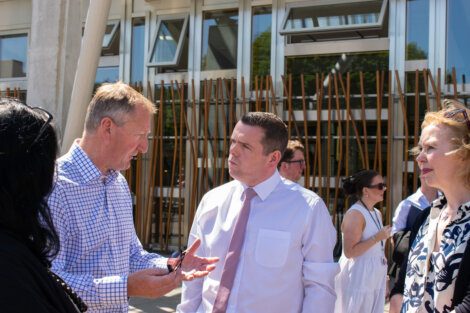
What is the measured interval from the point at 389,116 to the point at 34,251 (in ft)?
26.1

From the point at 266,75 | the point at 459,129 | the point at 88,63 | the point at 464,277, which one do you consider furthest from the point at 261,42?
the point at 464,277

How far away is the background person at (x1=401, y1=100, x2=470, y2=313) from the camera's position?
2.08 m

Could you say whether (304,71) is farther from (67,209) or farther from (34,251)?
(34,251)

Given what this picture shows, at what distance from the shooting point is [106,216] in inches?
83.7

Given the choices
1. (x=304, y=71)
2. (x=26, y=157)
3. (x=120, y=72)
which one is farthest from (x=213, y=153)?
(x=26, y=157)

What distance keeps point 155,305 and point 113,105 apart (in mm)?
4969

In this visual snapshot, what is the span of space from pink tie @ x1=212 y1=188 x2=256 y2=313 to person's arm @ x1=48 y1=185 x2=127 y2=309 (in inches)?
28.4

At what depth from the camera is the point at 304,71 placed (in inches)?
371

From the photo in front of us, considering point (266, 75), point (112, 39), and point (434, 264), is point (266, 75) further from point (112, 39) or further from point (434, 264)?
point (434, 264)

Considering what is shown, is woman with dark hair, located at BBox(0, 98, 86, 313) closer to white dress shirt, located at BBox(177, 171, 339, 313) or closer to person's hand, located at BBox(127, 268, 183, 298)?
person's hand, located at BBox(127, 268, 183, 298)

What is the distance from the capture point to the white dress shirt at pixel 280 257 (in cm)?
252

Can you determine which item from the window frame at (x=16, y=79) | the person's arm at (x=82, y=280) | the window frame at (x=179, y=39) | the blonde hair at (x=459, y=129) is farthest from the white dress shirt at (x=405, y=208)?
the window frame at (x=16, y=79)

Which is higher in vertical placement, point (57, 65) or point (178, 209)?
point (57, 65)

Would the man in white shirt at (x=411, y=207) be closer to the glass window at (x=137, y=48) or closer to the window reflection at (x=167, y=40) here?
the window reflection at (x=167, y=40)
